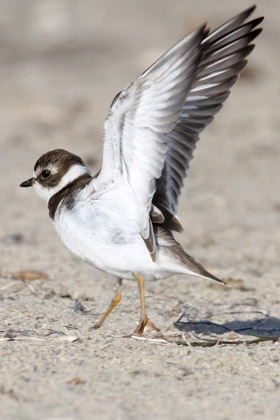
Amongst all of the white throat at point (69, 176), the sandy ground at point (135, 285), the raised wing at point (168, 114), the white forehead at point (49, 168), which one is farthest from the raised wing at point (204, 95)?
the sandy ground at point (135, 285)

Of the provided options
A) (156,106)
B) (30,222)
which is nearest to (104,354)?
(156,106)

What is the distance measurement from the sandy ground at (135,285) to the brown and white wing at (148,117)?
0.90 m

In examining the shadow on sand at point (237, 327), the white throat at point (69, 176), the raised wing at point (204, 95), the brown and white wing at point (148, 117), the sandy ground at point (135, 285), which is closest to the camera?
the sandy ground at point (135, 285)

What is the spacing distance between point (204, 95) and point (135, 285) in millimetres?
1899

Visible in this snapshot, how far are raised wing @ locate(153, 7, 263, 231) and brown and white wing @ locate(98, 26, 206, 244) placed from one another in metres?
0.26

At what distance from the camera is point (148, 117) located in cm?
378

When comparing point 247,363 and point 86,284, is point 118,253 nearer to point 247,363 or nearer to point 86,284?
point 247,363

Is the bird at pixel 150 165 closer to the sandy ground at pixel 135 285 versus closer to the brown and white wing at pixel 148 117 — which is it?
the brown and white wing at pixel 148 117

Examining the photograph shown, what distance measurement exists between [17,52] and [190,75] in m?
12.9

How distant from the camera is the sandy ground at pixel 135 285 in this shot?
325 cm

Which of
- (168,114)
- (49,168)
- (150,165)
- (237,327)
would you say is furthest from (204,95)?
(237,327)

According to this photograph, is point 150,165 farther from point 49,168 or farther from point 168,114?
point 49,168

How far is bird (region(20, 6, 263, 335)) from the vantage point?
3721mm

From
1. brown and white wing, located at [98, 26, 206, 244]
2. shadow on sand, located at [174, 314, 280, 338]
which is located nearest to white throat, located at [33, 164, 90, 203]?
brown and white wing, located at [98, 26, 206, 244]
